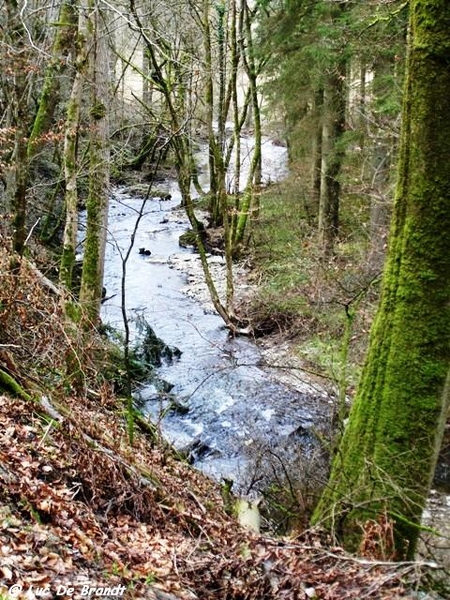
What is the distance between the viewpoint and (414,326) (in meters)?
4.33

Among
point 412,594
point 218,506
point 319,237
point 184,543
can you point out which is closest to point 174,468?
point 218,506

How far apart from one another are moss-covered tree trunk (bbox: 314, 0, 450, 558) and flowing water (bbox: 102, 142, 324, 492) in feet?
6.91

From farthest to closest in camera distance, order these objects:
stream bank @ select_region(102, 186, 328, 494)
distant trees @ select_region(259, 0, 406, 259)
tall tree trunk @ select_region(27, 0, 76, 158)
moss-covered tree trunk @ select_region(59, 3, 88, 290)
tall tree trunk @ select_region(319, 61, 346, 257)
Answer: tall tree trunk @ select_region(319, 61, 346, 257), distant trees @ select_region(259, 0, 406, 259), tall tree trunk @ select_region(27, 0, 76, 158), stream bank @ select_region(102, 186, 328, 494), moss-covered tree trunk @ select_region(59, 3, 88, 290)

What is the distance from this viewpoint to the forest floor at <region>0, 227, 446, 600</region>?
10.1 feet

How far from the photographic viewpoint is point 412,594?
324cm

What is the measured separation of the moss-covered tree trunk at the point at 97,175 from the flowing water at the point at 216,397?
355 mm

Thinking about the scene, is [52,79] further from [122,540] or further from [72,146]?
[122,540]

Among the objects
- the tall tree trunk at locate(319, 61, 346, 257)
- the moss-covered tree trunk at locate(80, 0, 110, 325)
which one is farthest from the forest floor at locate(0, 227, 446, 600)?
the tall tree trunk at locate(319, 61, 346, 257)

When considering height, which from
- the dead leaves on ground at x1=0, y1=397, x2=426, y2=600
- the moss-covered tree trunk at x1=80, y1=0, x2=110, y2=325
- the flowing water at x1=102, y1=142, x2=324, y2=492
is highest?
the moss-covered tree trunk at x1=80, y1=0, x2=110, y2=325

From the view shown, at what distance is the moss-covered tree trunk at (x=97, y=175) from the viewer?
830cm

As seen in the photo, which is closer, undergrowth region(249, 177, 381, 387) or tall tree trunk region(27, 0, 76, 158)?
tall tree trunk region(27, 0, 76, 158)

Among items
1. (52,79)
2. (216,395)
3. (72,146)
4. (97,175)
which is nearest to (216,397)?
(216,395)

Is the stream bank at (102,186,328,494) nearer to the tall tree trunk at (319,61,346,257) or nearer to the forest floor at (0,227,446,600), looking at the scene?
the forest floor at (0,227,446,600)

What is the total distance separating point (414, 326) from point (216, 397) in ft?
19.5
